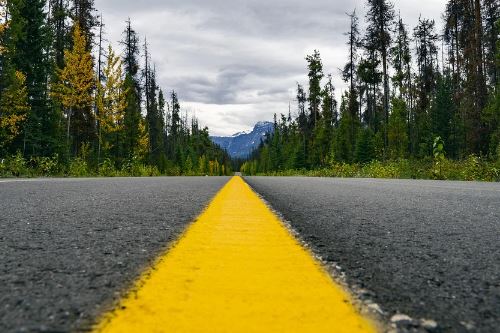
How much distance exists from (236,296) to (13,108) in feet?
79.3

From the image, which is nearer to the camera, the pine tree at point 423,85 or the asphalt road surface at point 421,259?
the asphalt road surface at point 421,259

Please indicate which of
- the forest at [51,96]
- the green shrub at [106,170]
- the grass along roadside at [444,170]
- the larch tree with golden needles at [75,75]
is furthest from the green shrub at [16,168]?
the grass along roadside at [444,170]

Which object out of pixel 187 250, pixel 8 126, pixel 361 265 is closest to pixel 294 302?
pixel 361 265

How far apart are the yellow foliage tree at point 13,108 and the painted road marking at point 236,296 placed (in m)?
22.3

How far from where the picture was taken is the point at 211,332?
0.84m

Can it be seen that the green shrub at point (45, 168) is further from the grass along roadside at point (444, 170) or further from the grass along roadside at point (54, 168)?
the grass along roadside at point (444, 170)

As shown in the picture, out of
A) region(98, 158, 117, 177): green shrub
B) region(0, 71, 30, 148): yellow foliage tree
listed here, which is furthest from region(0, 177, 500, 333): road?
region(0, 71, 30, 148): yellow foliage tree

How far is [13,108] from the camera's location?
2138 centimetres

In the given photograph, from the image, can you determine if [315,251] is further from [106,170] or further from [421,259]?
[106,170]

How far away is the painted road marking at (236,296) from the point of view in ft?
2.94

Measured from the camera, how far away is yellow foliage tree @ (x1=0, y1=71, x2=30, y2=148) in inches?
804

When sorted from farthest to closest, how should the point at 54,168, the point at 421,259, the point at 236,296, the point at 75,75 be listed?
the point at 75,75
the point at 54,168
the point at 421,259
the point at 236,296

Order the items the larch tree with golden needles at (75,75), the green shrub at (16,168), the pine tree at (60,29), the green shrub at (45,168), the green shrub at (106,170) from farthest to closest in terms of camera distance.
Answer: the pine tree at (60,29), the larch tree with golden needles at (75,75), the green shrub at (106,170), the green shrub at (45,168), the green shrub at (16,168)

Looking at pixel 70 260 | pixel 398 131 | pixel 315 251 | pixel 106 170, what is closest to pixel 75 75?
pixel 106 170
